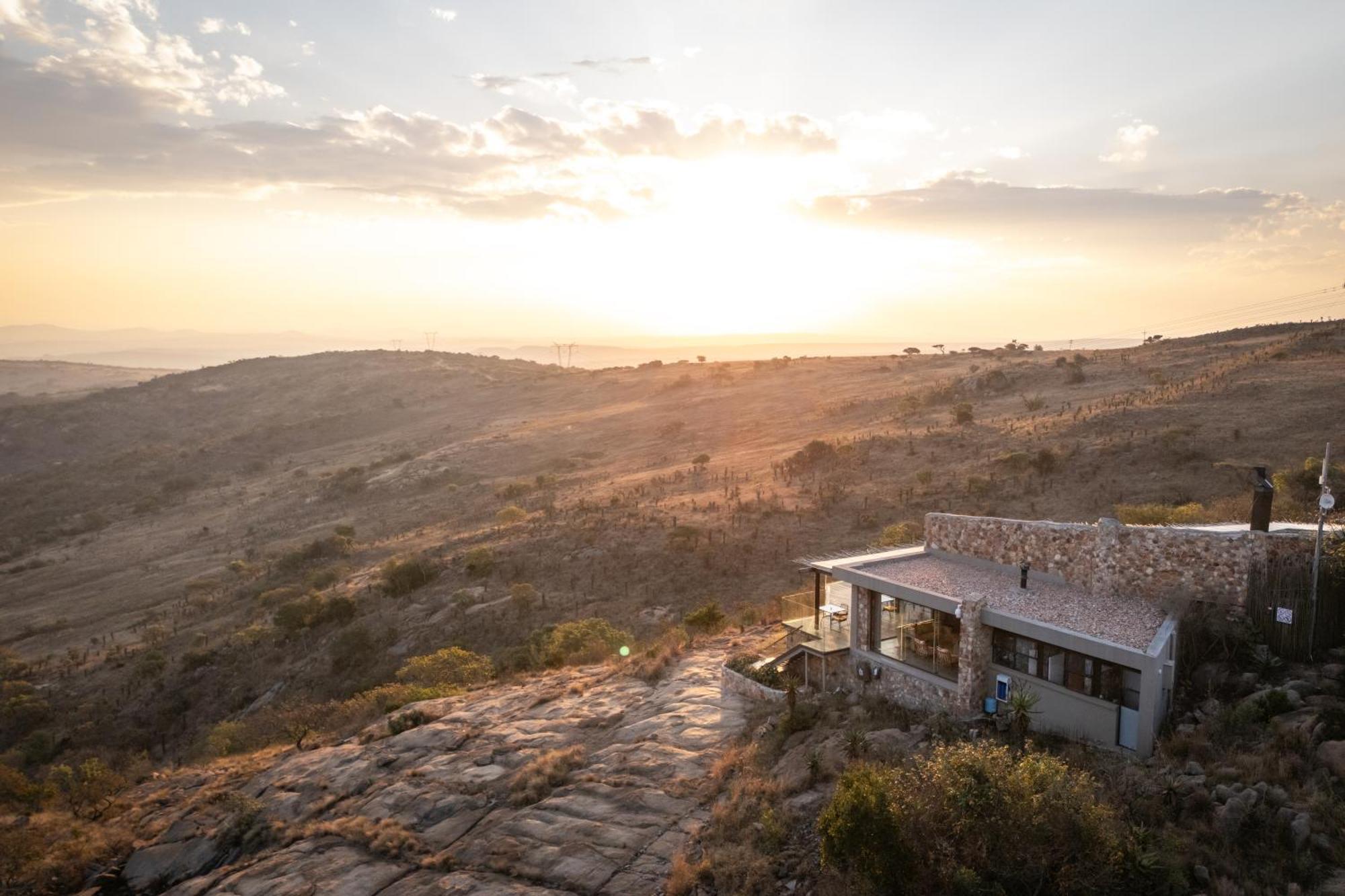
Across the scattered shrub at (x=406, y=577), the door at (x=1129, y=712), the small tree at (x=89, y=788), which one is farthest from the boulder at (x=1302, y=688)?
the scattered shrub at (x=406, y=577)

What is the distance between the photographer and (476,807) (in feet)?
72.4

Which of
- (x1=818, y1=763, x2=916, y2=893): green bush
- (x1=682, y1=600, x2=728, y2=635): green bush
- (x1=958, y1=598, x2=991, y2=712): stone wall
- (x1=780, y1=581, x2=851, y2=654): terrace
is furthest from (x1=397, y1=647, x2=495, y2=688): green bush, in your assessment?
(x1=818, y1=763, x2=916, y2=893): green bush

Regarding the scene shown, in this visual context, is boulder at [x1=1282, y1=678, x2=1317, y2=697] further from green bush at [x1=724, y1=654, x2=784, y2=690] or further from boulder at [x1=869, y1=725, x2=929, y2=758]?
green bush at [x1=724, y1=654, x2=784, y2=690]

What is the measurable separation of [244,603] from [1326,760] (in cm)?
5482

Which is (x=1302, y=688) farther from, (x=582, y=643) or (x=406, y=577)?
(x=406, y=577)

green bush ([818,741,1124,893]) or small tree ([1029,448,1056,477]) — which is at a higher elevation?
small tree ([1029,448,1056,477])

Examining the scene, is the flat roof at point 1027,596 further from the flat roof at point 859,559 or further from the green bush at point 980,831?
the green bush at point 980,831

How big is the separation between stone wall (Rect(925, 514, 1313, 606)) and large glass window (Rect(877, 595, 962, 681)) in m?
3.71

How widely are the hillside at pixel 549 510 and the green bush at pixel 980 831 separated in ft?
70.2

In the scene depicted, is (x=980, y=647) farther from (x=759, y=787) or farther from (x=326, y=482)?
(x=326, y=482)

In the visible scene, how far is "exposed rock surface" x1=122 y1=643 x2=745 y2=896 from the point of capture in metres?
18.7

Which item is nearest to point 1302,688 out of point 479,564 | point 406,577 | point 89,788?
point 89,788

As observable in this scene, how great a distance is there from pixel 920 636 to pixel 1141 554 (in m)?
6.15

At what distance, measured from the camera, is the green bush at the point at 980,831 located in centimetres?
1280
